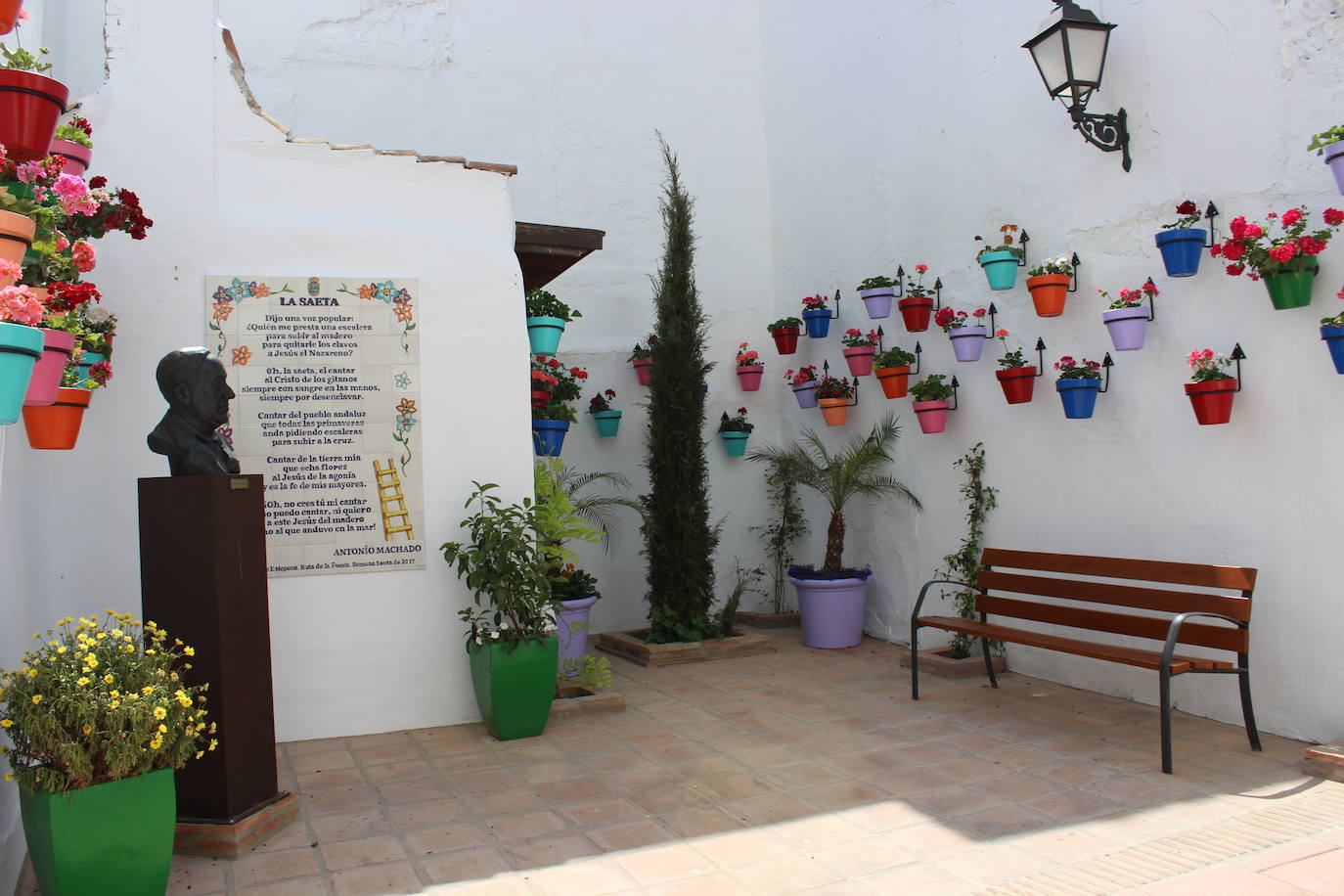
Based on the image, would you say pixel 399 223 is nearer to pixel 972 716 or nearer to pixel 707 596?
pixel 707 596

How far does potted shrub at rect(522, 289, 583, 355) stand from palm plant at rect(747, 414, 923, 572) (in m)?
2.10

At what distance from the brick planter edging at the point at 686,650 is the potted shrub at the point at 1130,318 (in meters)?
3.39

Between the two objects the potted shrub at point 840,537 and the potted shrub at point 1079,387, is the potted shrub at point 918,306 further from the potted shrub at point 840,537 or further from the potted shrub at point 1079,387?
the potted shrub at point 1079,387

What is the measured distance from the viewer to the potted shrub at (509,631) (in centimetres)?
509

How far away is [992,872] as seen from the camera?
11.0 feet

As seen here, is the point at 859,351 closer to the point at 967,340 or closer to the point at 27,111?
the point at 967,340

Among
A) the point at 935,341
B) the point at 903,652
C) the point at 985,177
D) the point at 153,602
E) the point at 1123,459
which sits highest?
the point at 985,177

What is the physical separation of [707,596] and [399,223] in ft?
11.7

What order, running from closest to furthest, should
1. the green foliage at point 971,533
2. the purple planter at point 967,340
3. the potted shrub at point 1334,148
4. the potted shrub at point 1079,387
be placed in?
the potted shrub at point 1334,148, the potted shrub at point 1079,387, the purple planter at point 967,340, the green foliage at point 971,533

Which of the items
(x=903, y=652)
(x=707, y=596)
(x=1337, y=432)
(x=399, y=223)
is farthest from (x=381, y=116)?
(x=1337, y=432)

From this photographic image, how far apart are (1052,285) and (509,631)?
3.63 m

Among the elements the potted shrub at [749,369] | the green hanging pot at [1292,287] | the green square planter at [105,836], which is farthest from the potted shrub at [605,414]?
the green square planter at [105,836]

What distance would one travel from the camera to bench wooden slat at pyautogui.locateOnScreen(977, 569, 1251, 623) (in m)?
4.52

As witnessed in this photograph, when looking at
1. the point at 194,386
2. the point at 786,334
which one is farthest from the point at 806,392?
the point at 194,386
